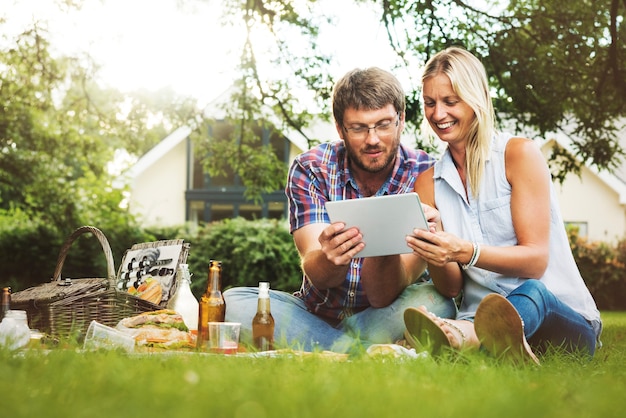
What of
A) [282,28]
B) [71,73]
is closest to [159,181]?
[71,73]

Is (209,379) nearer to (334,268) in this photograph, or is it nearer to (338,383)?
(338,383)

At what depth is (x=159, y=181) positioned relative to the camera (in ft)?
77.0

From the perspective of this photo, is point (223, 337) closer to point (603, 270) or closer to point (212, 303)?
point (212, 303)

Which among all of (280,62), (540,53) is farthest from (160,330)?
(280,62)

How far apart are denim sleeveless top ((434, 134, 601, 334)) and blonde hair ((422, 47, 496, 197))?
5cm

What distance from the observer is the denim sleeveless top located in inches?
142

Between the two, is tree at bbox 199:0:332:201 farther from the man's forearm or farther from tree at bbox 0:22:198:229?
the man's forearm

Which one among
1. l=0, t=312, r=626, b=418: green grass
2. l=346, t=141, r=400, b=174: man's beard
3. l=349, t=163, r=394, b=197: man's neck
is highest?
l=346, t=141, r=400, b=174: man's beard

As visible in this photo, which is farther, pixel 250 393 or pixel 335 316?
pixel 335 316

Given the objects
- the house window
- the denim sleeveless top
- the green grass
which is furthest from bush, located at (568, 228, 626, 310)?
the green grass

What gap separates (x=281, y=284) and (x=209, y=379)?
10.7m

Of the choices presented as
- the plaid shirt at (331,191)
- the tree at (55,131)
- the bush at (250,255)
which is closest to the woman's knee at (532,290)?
the plaid shirt at (331,191)

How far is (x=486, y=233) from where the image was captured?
12.4ft

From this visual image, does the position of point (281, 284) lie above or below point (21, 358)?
below
